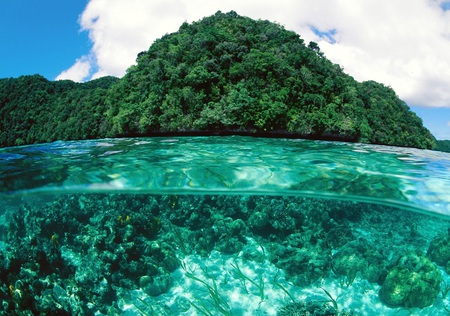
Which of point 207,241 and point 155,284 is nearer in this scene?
point 155,284

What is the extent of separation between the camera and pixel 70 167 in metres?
8.00

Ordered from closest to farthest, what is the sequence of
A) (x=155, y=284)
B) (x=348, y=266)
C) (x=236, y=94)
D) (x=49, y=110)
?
(x=155, y=284) → (x=348, y=266) → (x=236, y=94) → (x=49, y=110)

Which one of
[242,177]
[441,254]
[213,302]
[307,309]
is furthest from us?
[441,254]

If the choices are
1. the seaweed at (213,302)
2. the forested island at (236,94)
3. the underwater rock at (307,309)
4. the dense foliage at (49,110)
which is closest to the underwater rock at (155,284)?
the seaweed at (213,302)

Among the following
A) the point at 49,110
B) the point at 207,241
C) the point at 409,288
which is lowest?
the point at 409,288

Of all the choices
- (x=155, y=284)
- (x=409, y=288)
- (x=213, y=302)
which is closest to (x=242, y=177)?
(x=213, y=302)

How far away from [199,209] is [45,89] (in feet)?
289

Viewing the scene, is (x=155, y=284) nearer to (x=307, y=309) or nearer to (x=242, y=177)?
(x=242, y=177)

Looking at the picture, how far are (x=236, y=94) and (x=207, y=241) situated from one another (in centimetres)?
3198

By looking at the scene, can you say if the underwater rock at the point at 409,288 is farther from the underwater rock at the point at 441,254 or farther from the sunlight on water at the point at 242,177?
the underwater rock at the point at 441,254

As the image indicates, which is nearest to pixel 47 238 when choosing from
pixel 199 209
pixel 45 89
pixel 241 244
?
pixel 199 209

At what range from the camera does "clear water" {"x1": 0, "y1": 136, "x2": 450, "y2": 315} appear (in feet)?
25.1

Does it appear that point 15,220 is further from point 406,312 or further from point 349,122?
point 349,122

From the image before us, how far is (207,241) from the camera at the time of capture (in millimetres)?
9414
